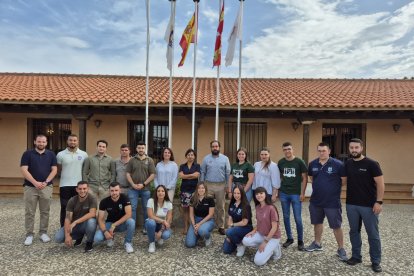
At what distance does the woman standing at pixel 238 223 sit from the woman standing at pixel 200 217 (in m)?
0.34

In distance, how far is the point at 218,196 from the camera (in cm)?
505

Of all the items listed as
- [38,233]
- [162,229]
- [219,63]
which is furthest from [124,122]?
[162,229]

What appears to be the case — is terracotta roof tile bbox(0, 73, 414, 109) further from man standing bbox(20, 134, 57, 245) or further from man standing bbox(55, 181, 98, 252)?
man standing bbox(55, 181, 98, 252)

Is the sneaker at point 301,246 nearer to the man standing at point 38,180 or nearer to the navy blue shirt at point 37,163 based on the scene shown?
the man standing at point 38,180

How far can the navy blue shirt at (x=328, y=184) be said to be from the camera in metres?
3.98

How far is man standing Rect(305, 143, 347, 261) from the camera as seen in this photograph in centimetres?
397

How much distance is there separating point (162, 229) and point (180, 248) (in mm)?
413

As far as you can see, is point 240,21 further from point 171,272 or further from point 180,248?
point 171,272

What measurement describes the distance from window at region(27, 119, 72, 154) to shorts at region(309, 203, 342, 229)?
808 cm

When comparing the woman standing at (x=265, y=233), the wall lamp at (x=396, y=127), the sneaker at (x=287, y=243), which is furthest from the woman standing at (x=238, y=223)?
the wall lamp at (x=396, y=127)

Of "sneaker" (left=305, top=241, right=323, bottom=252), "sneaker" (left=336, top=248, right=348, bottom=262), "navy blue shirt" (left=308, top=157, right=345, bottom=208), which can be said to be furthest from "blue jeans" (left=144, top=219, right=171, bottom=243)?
"sneaker" (left=336, top=248, right=348, bottom=262)

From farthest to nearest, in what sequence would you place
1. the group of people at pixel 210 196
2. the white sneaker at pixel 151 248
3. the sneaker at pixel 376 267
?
the white sneaker at pixel 151 248, the group of people at pixel 210 196, the sneaker at pixel 376 267

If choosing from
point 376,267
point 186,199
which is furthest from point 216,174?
point 376,267

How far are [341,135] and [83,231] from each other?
8.02 metres
